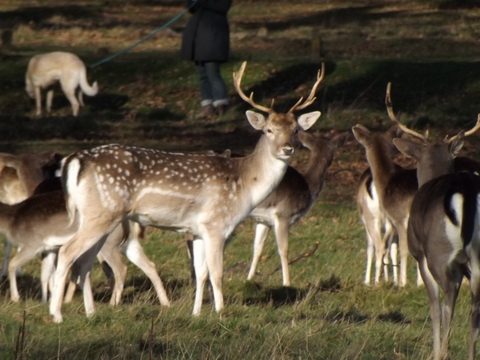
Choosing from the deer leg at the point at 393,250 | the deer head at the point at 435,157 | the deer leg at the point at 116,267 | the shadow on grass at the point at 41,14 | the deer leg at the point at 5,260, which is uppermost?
the deer head at the point at 435,157

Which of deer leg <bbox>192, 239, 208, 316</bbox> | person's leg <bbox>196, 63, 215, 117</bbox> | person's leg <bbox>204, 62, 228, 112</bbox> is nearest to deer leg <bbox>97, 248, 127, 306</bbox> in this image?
deer leg <bbox>192, 239, 208, 316</bbox>

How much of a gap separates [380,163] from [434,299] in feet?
14.0

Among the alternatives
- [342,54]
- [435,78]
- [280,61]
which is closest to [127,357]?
[435,78]

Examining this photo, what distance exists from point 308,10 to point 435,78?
675 inches

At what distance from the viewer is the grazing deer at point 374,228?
1279cm

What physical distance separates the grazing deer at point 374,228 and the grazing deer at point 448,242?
13.2 feet

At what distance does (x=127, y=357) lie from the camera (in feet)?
25.3

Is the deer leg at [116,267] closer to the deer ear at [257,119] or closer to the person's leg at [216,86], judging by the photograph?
the deer ear at [257,119]

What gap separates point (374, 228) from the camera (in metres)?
13.0

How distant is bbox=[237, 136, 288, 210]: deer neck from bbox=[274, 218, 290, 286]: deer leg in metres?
1.47

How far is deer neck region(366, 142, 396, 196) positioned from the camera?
12578 millimetres

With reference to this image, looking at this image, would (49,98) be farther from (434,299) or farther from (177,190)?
(434,299)

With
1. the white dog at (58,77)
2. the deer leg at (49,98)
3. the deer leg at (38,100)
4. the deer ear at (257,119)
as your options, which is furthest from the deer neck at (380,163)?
the deer leg at (49,98)

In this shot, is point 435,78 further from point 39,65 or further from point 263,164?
point 263,164
